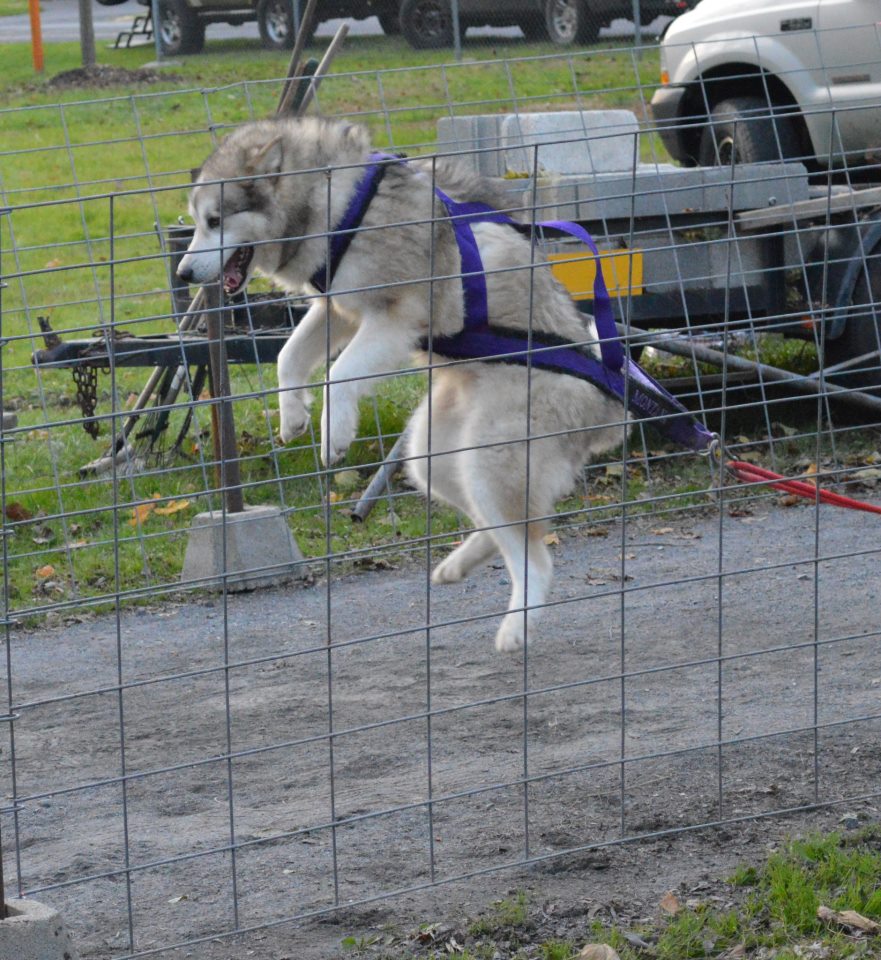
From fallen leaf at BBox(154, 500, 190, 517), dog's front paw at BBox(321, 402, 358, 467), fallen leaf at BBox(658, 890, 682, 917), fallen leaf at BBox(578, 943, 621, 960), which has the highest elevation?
dog's front paw at BBox(321, 402, 358, 467)

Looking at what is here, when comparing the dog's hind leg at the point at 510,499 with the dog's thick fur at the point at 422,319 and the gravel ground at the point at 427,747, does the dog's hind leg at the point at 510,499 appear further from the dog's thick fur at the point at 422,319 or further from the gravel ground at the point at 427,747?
the gravel ground at the point at 427,747

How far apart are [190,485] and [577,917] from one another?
442cm

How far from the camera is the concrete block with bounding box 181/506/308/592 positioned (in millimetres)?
6086

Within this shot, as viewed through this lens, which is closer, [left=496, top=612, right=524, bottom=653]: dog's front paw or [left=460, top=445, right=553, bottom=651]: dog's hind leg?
[left=496, top=612, right=524, bottom=653]: dog's front paw

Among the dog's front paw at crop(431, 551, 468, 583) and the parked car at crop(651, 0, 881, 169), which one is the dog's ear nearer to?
the dog's front paw at crop(431, 551, 468, 583)

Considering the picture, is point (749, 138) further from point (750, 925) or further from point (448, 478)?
point (750, 925)

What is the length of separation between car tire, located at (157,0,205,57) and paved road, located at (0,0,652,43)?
114cm

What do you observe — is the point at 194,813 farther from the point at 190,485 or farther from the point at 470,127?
the point at 470,127

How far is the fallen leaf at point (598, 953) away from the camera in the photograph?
10.2ft

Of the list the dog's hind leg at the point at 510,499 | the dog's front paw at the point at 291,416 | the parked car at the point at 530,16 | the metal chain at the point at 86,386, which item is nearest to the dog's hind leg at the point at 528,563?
the dog's hind leg at the point at 510,499

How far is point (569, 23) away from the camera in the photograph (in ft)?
68.9

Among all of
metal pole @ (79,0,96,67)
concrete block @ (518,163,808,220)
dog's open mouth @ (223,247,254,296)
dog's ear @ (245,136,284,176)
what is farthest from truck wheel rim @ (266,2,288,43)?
dog's open mouth @ (223,247,254,296)

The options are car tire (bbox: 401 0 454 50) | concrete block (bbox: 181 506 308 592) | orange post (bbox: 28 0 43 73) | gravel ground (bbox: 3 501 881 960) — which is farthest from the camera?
orange post (bbox: 28 0 43 73)

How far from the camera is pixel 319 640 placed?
18.2 feet
